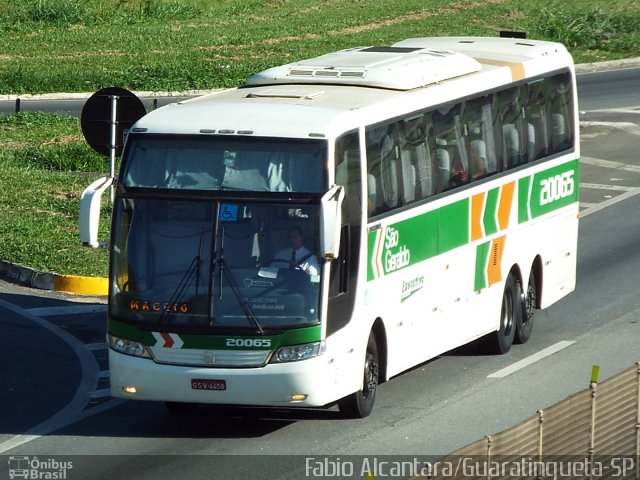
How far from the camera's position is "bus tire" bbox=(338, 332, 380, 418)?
1341cm

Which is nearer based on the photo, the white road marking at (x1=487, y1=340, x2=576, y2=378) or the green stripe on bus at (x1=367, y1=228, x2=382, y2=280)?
the green stripe on bus at (x1=367, y1=228, x2=382, y2=280)

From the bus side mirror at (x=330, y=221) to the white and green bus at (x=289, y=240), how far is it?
0.05 ft

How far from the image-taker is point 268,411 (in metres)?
13.9

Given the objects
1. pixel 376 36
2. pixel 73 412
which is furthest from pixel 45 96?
pixel 73 412

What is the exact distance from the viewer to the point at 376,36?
4525 cm

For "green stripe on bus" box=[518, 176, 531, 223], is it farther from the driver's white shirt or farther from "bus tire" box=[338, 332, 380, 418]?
the driver's white shirt

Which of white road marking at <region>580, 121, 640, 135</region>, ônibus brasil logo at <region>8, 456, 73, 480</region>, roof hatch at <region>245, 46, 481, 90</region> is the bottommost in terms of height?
white road marking at <region>580, 121, 640, 135</region>

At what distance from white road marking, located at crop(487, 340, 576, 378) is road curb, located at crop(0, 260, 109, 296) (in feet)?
19.0

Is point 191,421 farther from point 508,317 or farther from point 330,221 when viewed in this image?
point 508,317

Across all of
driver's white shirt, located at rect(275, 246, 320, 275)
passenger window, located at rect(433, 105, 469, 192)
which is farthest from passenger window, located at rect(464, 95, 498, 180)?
driver's white shirt, located at rect(275, 246, 320, 275)

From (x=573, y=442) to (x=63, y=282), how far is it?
1083cm

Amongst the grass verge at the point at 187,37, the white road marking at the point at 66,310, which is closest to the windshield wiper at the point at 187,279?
the white road marking at the point at 66,310

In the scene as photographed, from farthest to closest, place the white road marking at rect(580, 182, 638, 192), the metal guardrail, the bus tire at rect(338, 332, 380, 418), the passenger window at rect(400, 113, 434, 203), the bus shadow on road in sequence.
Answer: the white road marking at rect(580, 182, 638, 192)
the passenger window at rect(400, 113, 434, 203)
the bus tire at rect(338, 332, 380, 418)
the bus shadow on road
the metal guardrail

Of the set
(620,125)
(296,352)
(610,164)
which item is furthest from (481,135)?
(620,125)
